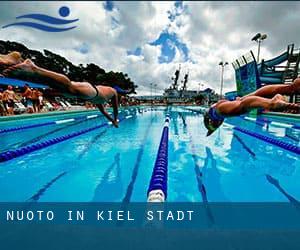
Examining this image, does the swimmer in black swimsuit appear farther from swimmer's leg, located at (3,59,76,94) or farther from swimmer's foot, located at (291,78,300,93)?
swimmer's foot, located at (291,78,300,93)

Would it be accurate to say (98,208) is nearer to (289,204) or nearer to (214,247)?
(214,247)

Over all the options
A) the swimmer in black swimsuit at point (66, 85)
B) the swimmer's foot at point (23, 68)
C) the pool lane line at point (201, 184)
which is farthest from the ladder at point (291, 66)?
the swimmer's foot at point (23, 68)

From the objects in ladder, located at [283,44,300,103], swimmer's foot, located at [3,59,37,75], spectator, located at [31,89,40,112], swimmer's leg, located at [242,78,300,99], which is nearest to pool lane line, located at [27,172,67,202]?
swimmer's foot, located at [3,59,37,75]

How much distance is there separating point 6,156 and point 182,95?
72.7 m

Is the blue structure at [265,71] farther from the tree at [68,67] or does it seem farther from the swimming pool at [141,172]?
the tree at [68,67]

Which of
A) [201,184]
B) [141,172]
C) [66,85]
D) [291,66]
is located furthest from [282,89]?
[291,66]

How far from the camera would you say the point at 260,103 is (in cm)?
322

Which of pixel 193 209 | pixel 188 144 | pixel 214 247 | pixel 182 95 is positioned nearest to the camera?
pixel 214 247

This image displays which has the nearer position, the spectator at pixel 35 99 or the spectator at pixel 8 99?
the spectator at pixel 8 99

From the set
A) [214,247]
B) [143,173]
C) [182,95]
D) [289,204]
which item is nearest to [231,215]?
[289,204]

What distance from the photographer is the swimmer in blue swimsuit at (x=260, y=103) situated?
3.10m

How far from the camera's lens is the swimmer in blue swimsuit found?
3104mm

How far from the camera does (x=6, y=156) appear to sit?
4.12 metres

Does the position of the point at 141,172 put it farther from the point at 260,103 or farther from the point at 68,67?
the point at 68,67
